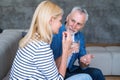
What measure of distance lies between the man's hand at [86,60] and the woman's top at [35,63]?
666 millimetres

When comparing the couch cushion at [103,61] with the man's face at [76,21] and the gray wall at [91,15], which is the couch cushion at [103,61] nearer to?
the man's face at [76,21]

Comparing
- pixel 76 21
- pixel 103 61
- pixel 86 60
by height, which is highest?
pixel 76 21

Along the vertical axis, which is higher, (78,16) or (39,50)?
(78,16)

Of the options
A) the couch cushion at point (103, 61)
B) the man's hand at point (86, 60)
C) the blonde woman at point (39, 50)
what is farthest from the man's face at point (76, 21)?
the couch cushion at point (103, 61)

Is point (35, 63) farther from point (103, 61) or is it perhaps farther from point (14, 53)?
point (103, 61)

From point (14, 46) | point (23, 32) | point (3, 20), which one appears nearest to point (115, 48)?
point (23, 32)

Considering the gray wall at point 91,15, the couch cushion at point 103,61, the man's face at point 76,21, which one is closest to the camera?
the man's face at point 76,21

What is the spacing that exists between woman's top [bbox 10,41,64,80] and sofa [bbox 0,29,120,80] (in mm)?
558

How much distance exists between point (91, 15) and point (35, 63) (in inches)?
145

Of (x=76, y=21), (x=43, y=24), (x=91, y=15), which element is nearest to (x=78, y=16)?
(x=76, y=21)

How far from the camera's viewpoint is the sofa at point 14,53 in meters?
2.39

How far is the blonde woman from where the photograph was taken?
1717 mm

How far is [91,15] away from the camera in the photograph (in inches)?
208

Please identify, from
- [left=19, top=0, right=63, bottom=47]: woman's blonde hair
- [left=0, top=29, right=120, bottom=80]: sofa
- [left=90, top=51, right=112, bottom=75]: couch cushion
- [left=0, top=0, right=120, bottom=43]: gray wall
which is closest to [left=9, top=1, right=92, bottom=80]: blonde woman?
[left=19, top=0, right=63, bottom=47]: woman's blonde hair
